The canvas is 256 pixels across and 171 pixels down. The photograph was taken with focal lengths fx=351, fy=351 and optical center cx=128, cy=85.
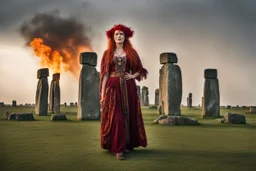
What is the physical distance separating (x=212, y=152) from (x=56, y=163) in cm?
290

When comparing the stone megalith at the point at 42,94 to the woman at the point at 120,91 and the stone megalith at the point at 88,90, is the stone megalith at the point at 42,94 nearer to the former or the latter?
the stone megalith at the point at 88,90

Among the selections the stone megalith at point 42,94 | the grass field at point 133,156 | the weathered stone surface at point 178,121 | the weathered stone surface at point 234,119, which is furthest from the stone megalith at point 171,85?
the grass field at point 133,156

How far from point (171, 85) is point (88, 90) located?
16.1 ft

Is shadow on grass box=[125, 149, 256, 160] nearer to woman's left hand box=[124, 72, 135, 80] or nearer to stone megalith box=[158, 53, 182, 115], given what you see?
woman's left hand box=[124, 72, 135, 80]

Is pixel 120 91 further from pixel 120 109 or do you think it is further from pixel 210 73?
pixel 210 73

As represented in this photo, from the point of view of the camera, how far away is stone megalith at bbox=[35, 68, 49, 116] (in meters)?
21.7

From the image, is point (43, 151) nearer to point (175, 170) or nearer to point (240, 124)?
point (175, 170)

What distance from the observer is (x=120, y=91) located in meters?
6.38

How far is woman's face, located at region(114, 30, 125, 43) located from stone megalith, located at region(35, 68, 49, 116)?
16.1 m

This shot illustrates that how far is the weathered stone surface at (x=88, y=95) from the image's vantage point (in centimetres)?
1694

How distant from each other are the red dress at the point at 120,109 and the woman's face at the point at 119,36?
345 millimetres

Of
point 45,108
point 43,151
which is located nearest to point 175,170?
point 43,151

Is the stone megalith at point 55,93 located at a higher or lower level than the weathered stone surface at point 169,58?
lower

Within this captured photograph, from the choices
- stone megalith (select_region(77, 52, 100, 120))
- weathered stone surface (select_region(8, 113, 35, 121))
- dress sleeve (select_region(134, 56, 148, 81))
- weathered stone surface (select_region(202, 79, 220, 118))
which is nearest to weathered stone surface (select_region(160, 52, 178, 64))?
weathered stone surface (select_region(202, 79, 220, 118))
